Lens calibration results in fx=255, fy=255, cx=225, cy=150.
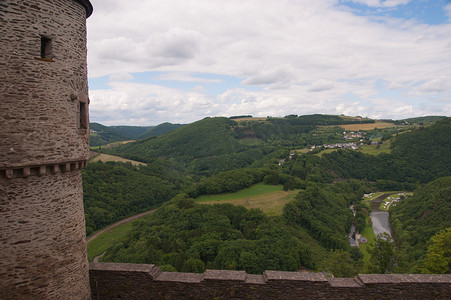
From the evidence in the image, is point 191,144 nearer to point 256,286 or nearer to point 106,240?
point 106,240

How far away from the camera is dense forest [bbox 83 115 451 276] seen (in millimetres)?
36812

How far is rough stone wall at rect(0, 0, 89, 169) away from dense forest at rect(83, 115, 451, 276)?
61.9 feet

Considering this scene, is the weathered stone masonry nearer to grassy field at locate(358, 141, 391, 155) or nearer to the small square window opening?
the small square window opening

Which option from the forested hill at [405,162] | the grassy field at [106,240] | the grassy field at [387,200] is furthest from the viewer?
the forested hill at [405,162]

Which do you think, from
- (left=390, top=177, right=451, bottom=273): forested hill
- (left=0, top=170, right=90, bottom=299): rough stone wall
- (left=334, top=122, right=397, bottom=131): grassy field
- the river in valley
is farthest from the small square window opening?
(left=334, top=122, right=397, bottom=131): grassy field

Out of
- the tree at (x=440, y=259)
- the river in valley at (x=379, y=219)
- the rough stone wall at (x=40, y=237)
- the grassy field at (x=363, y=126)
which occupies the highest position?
the grassy field at (x=363, y=126)

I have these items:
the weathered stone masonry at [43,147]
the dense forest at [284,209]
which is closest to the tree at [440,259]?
the dense forest at [284,209]

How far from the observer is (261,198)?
63094 millimetres

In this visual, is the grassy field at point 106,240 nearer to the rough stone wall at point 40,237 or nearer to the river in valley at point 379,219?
the rough stone wall at point 40,237

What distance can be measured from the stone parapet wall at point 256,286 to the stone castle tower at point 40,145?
5.15 ft

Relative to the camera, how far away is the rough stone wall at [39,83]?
552 centimetres

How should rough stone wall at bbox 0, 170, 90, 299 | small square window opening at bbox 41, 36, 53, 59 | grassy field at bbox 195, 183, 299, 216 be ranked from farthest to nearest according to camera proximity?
grassy field at bbox 195, 183, 299, 216 < small square window opening at bbox 41, 36, 53, 59 < rough stone wall at bbox 0, 170, 90, 299

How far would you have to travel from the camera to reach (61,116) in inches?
247

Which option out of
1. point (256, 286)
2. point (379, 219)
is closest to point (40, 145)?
point (256, 286)
